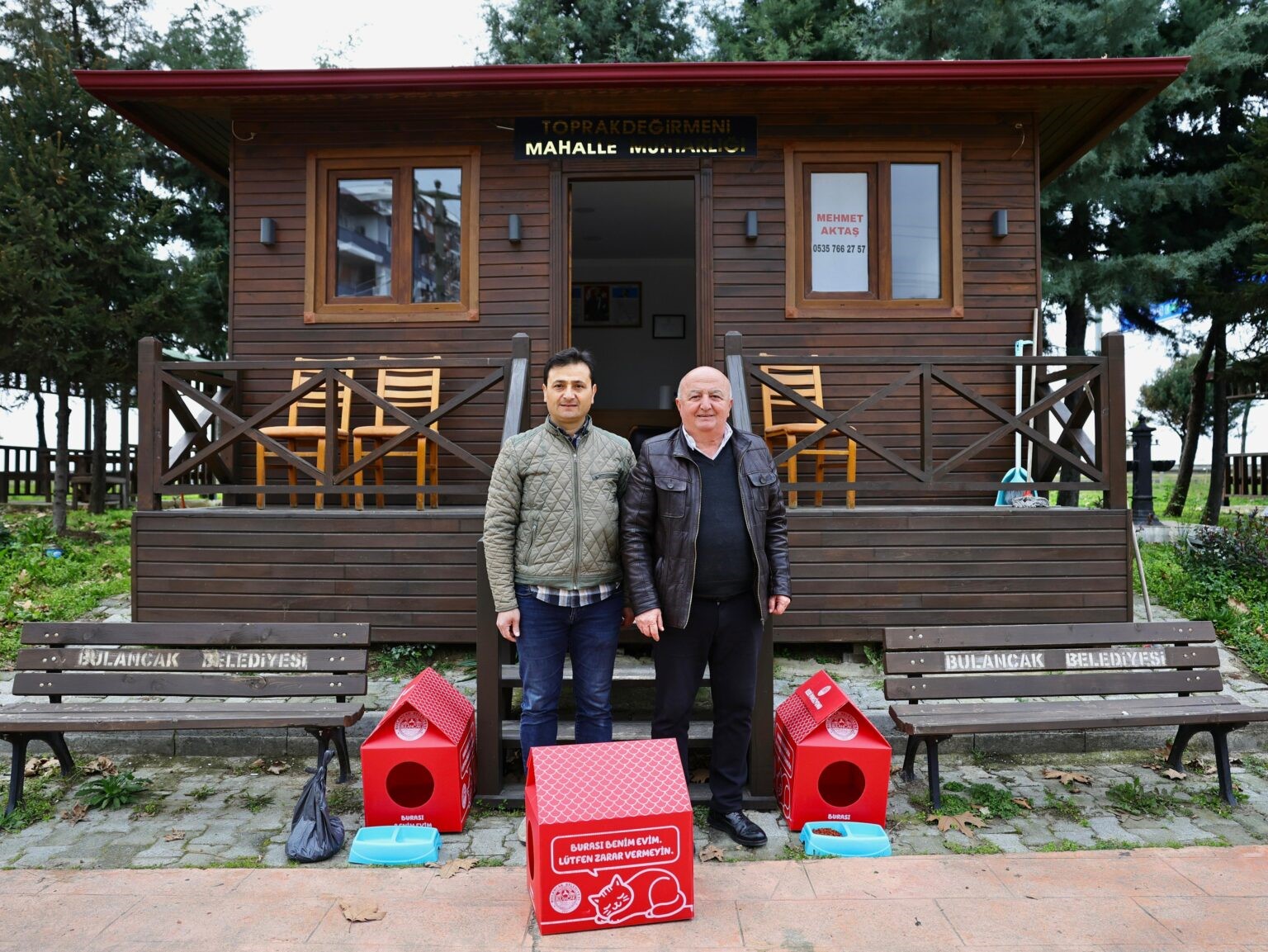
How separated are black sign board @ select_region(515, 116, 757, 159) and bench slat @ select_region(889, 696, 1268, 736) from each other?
15.8 feet

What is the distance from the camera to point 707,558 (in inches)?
134

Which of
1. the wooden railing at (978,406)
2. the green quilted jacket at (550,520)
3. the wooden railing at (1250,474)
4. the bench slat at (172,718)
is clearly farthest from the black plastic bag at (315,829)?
the wooden railing at (1250,474)

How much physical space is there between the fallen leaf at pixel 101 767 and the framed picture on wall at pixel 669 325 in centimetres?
899

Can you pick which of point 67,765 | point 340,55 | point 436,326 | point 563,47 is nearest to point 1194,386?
point 563,47

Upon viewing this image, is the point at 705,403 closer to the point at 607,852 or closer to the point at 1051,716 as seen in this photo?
the point at 607,852

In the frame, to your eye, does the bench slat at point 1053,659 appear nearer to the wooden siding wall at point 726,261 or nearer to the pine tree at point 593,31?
the wooden siding wall at point 726,261

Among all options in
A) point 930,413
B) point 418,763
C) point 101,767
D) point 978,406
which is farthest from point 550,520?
point 978,406

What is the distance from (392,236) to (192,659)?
13.4 ft

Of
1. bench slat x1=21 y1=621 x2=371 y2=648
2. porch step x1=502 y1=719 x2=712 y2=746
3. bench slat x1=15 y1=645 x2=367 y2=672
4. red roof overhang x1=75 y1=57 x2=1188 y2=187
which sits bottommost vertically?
porch step x1=502 y1=719 x2=712 y2=746

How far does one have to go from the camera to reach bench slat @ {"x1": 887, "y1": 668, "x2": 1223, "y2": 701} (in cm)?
410

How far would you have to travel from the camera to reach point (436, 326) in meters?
7.09

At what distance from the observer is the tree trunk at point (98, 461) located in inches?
526

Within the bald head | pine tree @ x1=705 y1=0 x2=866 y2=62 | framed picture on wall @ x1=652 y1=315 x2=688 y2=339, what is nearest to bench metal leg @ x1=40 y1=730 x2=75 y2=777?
the bald head

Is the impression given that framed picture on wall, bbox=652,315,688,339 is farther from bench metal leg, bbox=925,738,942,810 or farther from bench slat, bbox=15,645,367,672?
bench metal leg, bbox=925,738,942,810
